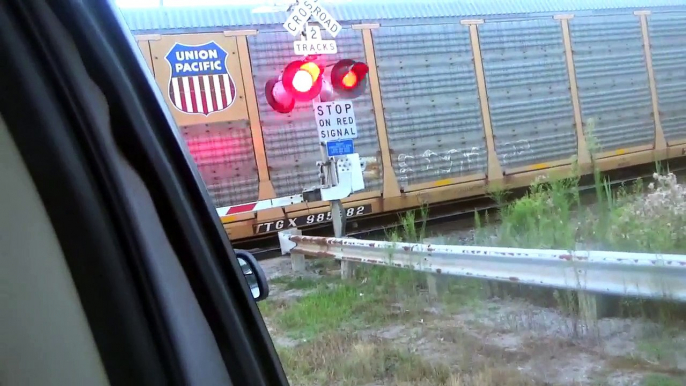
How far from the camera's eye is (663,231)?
3279mm

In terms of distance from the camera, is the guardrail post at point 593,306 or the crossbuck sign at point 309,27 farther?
the crossbuck sign at point 309,27

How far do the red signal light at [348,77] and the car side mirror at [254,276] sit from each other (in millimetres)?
3527

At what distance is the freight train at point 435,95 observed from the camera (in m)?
6.91

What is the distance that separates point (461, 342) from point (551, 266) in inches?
19.1

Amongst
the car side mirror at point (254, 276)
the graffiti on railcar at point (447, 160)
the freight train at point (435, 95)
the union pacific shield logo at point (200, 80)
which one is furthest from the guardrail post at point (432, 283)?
the graffiti on railcar at point (447, 160)

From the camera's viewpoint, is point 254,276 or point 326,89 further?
point 326,89

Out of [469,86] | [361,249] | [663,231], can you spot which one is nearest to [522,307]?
[663,231]

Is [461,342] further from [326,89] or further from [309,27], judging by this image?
[309,27]

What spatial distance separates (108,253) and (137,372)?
16 cm

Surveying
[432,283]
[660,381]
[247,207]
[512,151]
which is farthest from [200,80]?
[660,381]

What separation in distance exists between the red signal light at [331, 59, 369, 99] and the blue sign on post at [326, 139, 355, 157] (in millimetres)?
410

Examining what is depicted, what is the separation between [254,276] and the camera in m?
1.30

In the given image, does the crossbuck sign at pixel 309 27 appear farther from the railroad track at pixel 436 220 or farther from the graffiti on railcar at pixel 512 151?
the graffiti on railcar at pixel 512 151

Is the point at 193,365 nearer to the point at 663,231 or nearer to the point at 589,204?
the point at 663,231
